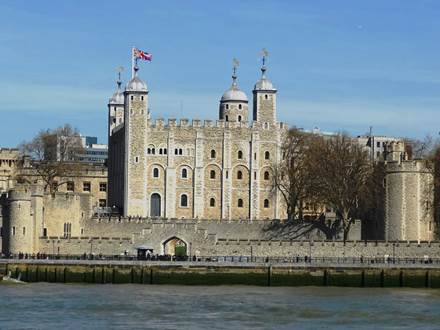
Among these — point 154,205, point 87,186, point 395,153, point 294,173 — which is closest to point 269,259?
point 395,153

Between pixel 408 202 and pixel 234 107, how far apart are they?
90.6 feet

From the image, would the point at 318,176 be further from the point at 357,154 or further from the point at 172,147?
the point at 172,147

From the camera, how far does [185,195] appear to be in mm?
119688

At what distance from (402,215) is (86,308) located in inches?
1304

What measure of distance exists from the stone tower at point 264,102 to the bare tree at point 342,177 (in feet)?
35.5

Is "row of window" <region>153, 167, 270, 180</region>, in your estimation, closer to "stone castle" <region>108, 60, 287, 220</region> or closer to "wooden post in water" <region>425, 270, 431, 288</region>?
"stone castle" <region>108, 60, 287, 220</region>

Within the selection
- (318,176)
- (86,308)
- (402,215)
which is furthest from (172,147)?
(86,308)

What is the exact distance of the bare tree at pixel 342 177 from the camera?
4203 inches

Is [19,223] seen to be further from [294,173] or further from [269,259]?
[294,173]

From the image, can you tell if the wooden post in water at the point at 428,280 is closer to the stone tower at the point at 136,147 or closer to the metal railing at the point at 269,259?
the metal railing at the point at 269,259

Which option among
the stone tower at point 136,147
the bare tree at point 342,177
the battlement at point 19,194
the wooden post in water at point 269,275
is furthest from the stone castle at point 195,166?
the wooden post in water at point 269,275

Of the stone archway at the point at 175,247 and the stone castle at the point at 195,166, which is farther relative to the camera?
the stone castle at the point at 195,166

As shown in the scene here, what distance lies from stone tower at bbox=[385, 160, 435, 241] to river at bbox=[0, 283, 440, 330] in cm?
1348

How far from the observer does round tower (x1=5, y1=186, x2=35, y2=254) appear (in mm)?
98312
